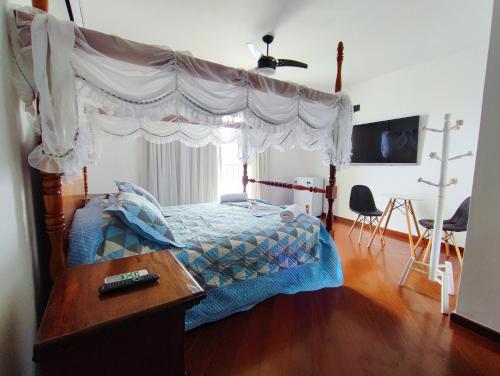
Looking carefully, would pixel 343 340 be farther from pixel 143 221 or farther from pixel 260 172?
pixel 260 172

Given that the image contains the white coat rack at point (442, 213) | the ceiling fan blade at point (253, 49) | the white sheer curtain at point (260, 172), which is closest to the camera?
the white coat rack at point (442, 213)

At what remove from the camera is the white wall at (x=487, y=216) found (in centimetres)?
148

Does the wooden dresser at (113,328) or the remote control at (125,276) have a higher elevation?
the remote control at (125,276)

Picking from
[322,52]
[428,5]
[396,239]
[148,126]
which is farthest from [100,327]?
[396,239]

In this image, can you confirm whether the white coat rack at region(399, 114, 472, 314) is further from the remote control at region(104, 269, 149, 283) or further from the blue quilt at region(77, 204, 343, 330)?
the remote control at region(104, 269, 149, 283)

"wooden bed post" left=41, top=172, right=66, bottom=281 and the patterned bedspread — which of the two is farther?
the patterned bedspread

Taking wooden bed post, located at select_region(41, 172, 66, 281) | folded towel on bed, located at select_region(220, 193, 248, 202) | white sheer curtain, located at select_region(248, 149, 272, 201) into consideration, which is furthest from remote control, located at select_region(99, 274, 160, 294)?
white sheer curtain, located at select_region(248, 149, 272, 201)

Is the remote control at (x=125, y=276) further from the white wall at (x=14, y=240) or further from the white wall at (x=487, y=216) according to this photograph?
the white wall at (x=487, y=216)

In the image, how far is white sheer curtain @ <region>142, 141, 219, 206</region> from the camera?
360 centimetres

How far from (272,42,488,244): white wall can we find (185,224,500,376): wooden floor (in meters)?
1.75

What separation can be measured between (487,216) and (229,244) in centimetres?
177

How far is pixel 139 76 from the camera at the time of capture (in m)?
1.23

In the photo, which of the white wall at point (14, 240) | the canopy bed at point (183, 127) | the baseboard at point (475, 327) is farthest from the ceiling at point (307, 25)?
the baseboard at point (475, 327)

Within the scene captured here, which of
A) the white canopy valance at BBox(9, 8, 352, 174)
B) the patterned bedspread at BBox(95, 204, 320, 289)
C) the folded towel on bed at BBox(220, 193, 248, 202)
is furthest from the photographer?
the folded towel on bed at BBox(220, 193, 248, 202)
